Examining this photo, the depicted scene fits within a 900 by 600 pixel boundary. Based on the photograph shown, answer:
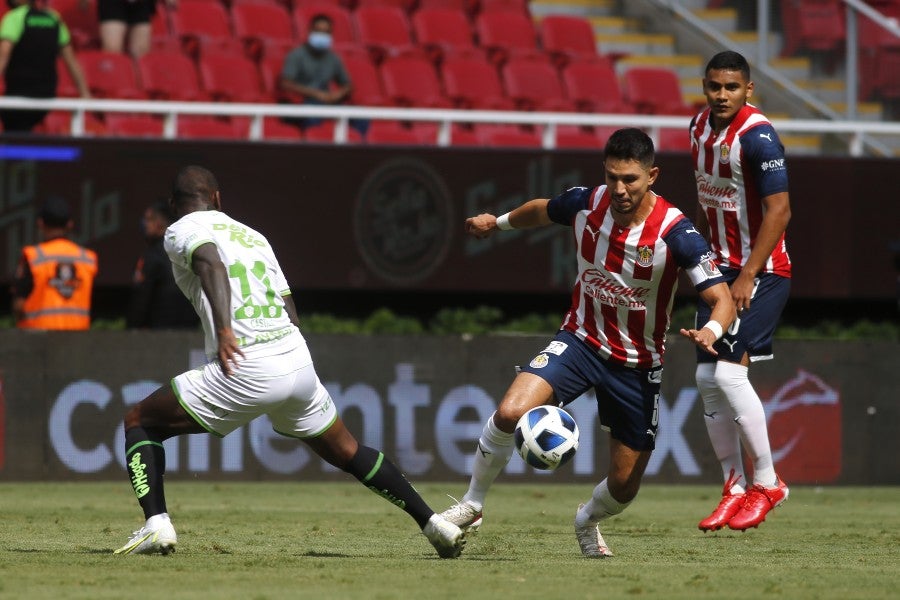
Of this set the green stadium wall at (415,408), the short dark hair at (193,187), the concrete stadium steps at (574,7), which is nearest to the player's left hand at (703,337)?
the short dark hair at (193,187)

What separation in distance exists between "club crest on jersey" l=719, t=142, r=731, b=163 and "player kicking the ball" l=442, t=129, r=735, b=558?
3.19ft

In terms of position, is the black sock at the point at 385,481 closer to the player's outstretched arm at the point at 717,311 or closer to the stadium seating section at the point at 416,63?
the player's outstretched arm at the point at 717,311

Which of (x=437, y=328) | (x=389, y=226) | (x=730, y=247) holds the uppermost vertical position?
(x=730, y=247)

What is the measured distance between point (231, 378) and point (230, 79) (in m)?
10.1

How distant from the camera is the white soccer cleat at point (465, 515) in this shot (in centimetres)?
819

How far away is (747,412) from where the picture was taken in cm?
904

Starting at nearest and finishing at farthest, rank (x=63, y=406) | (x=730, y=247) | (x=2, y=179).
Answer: (x=730, y=247) < (x=63, y=406) < (x=2, y=179)

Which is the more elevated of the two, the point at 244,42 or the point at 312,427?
the point at 244,42

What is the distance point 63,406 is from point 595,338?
21.7ft

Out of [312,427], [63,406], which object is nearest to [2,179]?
[63,406]

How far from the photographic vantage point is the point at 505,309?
17203 millimetres

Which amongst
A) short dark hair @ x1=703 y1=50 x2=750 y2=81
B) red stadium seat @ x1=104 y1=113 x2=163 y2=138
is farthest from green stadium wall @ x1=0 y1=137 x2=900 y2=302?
short dark hair @ x1=703 y1=50 x2=750 y2=81

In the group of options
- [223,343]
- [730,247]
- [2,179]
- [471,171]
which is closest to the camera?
[223,343]

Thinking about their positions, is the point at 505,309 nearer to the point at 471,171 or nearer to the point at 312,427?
the point at 471,171
